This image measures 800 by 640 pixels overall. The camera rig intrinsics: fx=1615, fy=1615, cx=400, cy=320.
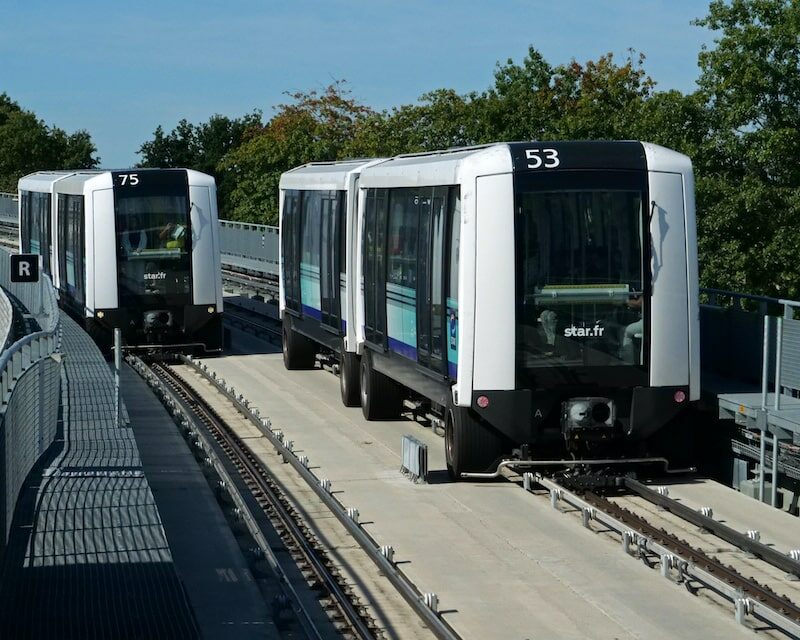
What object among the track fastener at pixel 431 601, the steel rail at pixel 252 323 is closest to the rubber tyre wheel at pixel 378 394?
the track fastener at pixel 431 601

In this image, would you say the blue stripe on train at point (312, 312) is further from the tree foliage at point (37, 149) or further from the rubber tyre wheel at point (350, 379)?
the tree foliage at point (37, 149)

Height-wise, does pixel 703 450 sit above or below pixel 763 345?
below

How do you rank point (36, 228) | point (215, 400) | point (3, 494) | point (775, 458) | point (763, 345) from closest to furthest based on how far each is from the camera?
point (3, 494) → point (775, 458) → point (763, 345) → point (215, 400) → point (36, 228)

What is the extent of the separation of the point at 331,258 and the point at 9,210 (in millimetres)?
56863

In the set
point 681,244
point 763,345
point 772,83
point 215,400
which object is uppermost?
point 772,83

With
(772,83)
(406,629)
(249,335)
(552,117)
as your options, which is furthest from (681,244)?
(552,117)

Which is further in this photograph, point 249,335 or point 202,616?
point 249,335

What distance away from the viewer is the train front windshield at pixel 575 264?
14.7m

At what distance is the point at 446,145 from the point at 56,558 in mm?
45271

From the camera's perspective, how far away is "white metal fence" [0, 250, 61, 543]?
10453 mm

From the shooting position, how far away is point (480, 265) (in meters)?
14.7

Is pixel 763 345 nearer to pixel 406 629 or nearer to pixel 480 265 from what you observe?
pixel 480 265

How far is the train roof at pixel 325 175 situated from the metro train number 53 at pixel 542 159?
5998 mm

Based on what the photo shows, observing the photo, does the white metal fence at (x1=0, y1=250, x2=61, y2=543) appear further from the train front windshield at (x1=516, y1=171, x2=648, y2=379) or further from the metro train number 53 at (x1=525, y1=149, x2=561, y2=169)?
the metro train number 53 at (x1=525, y1=149, x2=561, y2=169)
